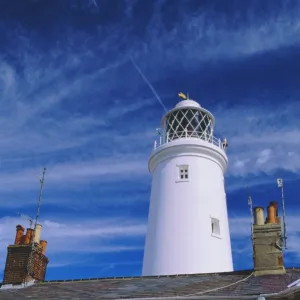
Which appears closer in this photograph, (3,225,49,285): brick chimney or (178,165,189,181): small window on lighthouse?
(3,225,49,285): brick chimney

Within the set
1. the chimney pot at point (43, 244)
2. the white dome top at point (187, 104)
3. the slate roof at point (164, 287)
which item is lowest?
the slate roof at point (164, 287)

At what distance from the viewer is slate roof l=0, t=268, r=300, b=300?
37.4ft

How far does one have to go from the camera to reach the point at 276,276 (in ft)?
41.9

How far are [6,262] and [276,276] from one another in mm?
8656

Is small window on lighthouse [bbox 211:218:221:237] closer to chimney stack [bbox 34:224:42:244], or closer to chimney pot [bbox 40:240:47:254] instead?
chimney pot [bbox 40:240:47:254]

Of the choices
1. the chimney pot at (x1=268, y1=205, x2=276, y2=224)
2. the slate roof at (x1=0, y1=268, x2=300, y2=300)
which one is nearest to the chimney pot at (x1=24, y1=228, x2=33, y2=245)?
the slate roof at (x1=0, y1=268, x2=300, y2=300)

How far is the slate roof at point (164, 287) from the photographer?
11.4 meters

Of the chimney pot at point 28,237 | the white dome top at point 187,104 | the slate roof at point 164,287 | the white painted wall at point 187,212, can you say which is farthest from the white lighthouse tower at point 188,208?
the chimney pot at point 28,237

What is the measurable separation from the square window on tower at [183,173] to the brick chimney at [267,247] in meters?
6.69

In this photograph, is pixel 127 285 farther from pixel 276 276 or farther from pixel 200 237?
pixel 200 237

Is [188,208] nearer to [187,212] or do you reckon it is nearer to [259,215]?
[187,212]

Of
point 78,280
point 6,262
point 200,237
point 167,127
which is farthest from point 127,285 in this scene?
point 167,127

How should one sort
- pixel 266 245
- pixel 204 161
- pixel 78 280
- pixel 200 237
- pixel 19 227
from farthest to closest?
pixel 204 161 → pixel 200 237 → pixel 19 227 → pixel 78 280 → pixel 266 245

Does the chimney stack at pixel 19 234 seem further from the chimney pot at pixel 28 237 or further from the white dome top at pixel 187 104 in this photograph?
the white dome top at pixel 187 104
